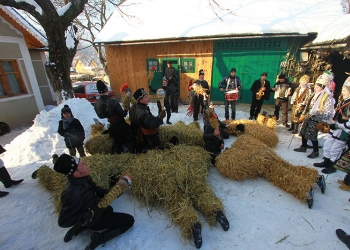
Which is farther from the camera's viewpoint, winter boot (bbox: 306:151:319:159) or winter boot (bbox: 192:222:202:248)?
winter boot (bbox: 306:151:319:159)

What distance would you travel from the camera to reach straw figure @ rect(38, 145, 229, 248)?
264 centimetres

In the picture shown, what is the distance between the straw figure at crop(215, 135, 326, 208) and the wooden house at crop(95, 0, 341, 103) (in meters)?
6.32

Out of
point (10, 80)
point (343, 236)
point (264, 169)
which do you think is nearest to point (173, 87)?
point (264, 169)

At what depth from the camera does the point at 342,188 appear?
3.39m

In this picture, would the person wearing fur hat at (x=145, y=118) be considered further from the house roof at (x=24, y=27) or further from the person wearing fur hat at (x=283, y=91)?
the house roof at (x=24, y=27)

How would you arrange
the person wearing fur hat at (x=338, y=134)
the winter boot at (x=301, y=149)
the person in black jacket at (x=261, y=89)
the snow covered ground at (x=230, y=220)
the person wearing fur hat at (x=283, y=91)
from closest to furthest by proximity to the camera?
the snow covered ground at (x=230, y=220), the person wearing fur hat at (x=338, y=134), the winter boot at (x=301, y=149), the person wearing fur hat at (x=283, y=91), the person in black jacket at (x=261, y=89)

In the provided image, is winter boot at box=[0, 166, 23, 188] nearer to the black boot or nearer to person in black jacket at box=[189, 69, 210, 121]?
the black boot

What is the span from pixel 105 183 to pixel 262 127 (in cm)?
464

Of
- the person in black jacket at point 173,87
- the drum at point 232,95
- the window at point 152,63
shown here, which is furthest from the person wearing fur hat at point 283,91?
the window at point 152,63

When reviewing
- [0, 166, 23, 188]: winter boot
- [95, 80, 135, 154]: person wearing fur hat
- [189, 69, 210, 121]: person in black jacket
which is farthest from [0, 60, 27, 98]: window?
[189, 69, 210, 121]: person in black jacket

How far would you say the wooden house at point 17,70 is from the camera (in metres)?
8.16

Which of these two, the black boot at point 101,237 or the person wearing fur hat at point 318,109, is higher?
the person wearing fur hat at point 318,109

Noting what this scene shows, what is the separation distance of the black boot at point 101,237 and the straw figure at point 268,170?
2322mm

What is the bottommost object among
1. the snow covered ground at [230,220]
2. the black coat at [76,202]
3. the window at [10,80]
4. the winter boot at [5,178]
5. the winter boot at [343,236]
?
the snow covered ground at [230,220]
